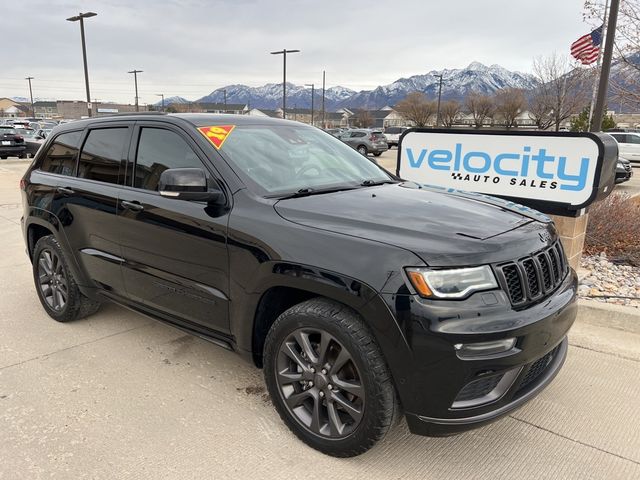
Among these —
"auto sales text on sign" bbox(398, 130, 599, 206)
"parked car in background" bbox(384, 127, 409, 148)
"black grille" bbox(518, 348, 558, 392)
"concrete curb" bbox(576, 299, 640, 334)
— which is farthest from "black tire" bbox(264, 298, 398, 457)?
"parked car in background" bbox(384, 127, 409, 148)

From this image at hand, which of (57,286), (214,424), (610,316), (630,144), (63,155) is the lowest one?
(214,424)

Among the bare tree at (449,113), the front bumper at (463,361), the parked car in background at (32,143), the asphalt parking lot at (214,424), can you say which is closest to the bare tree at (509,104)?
the bare tree at (449,113)

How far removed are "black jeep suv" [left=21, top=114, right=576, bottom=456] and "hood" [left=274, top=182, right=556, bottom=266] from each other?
0.4 inches

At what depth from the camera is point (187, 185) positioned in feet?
9.13

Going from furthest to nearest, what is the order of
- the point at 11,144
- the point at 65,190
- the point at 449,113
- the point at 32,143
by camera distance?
1. the point at 449,113
2. the point at 32,143
3. the point at 11,144
4. the point at 65,190

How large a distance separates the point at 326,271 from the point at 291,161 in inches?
46.2

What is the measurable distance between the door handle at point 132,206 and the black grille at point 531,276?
7.49 feet

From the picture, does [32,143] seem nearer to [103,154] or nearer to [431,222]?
[103,154]

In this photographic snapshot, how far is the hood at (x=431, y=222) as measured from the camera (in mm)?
2301

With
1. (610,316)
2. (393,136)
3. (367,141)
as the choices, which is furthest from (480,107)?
(610,316)

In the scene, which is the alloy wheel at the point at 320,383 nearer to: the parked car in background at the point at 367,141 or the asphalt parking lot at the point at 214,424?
the asphalt parking lot at the point at 214,424

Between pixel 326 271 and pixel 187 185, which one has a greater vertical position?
pixel 187 185

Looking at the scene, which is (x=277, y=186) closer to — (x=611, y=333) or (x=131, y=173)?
(x=131, y=173)

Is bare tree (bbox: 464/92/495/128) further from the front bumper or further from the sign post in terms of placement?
the front bumper
